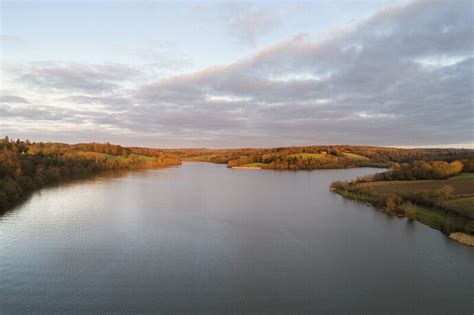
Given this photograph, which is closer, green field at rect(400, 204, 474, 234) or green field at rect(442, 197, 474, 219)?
green field at rect(400, 204, 474, 234)

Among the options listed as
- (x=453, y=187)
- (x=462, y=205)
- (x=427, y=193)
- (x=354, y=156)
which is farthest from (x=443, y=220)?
(x=354, y=156)

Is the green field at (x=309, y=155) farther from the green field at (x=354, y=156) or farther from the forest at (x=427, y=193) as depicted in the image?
A: the forest at (x=427, y=193)

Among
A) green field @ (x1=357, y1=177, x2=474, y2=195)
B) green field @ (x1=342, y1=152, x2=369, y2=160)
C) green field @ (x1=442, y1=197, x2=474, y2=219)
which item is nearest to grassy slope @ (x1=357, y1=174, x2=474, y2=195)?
green field @ (x1=357, y1=177, x2=474, y2=195)

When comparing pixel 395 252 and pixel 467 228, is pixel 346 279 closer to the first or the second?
pixel 395 252

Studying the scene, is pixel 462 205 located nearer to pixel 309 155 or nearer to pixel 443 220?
pixel 443 220

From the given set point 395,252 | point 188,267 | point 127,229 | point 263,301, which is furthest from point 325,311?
point 127,229

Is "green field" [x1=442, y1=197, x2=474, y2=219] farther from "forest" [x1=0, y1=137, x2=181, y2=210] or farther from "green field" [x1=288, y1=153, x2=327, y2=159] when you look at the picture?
"green field" [x1=288, y1=153, x2=327, y2=159]
